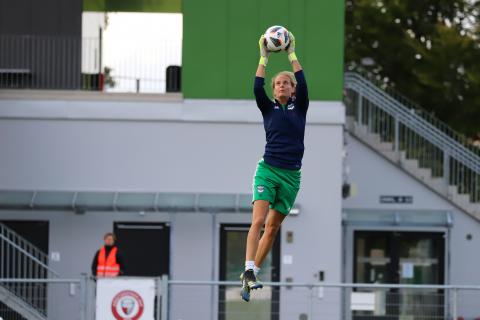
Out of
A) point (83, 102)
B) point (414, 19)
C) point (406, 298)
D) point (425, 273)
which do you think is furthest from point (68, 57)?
point (414, 19)

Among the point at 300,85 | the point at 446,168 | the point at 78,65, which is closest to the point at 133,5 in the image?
the point at 78,65

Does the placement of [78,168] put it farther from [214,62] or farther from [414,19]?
[414,19]

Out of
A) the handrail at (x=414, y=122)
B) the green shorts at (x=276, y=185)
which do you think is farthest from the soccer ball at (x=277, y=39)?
the handrail at (x=414, y=122)

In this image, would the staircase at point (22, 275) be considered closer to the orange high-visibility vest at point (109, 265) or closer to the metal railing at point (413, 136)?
the orange high-visibility vest at point (109, 265)

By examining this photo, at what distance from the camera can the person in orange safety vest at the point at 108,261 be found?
2350 cm

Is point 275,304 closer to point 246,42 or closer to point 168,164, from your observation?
point 168,164

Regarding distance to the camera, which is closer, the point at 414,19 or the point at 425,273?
the point at 425,273

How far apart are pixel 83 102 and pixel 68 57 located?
924mm

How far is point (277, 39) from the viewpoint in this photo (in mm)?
12289

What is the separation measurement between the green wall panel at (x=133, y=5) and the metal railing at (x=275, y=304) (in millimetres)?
5887

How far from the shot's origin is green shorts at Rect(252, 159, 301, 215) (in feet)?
40.3

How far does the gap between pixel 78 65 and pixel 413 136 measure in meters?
8.30

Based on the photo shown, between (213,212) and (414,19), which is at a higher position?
(414,19)

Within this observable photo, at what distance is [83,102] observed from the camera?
26.4 meters
